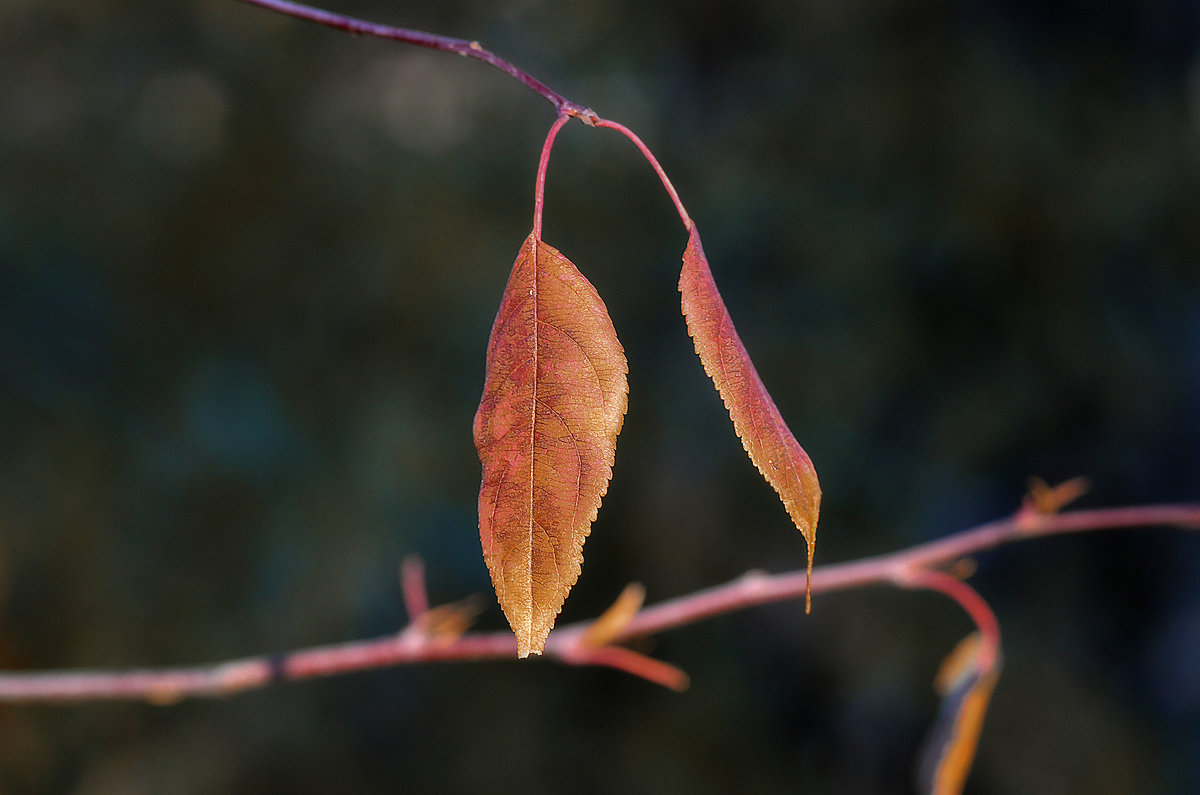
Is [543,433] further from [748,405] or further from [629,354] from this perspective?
[629,354]

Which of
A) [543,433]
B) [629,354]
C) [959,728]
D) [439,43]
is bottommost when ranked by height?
[629,354]

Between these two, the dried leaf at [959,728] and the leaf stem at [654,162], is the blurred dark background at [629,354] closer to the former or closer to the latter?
the dried leaf at [959,728]

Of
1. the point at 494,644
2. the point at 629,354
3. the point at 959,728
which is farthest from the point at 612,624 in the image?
the point at 629,354

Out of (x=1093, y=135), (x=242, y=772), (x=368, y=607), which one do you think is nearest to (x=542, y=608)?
(x=368, y=607)

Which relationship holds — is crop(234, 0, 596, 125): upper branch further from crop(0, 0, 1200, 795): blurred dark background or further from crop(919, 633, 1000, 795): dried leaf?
crop(0, 0, 1200, 795): blurred dark background

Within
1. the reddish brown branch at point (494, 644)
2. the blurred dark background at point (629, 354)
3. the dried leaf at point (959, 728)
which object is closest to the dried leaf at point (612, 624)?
the reddish brown branch at point (494, 644)

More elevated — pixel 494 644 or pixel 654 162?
pixel 654 162

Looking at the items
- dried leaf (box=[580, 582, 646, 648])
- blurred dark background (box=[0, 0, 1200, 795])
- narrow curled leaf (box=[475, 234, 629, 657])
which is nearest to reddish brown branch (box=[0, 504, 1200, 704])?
dried leaf (box=[580, 582, 646, 648])
